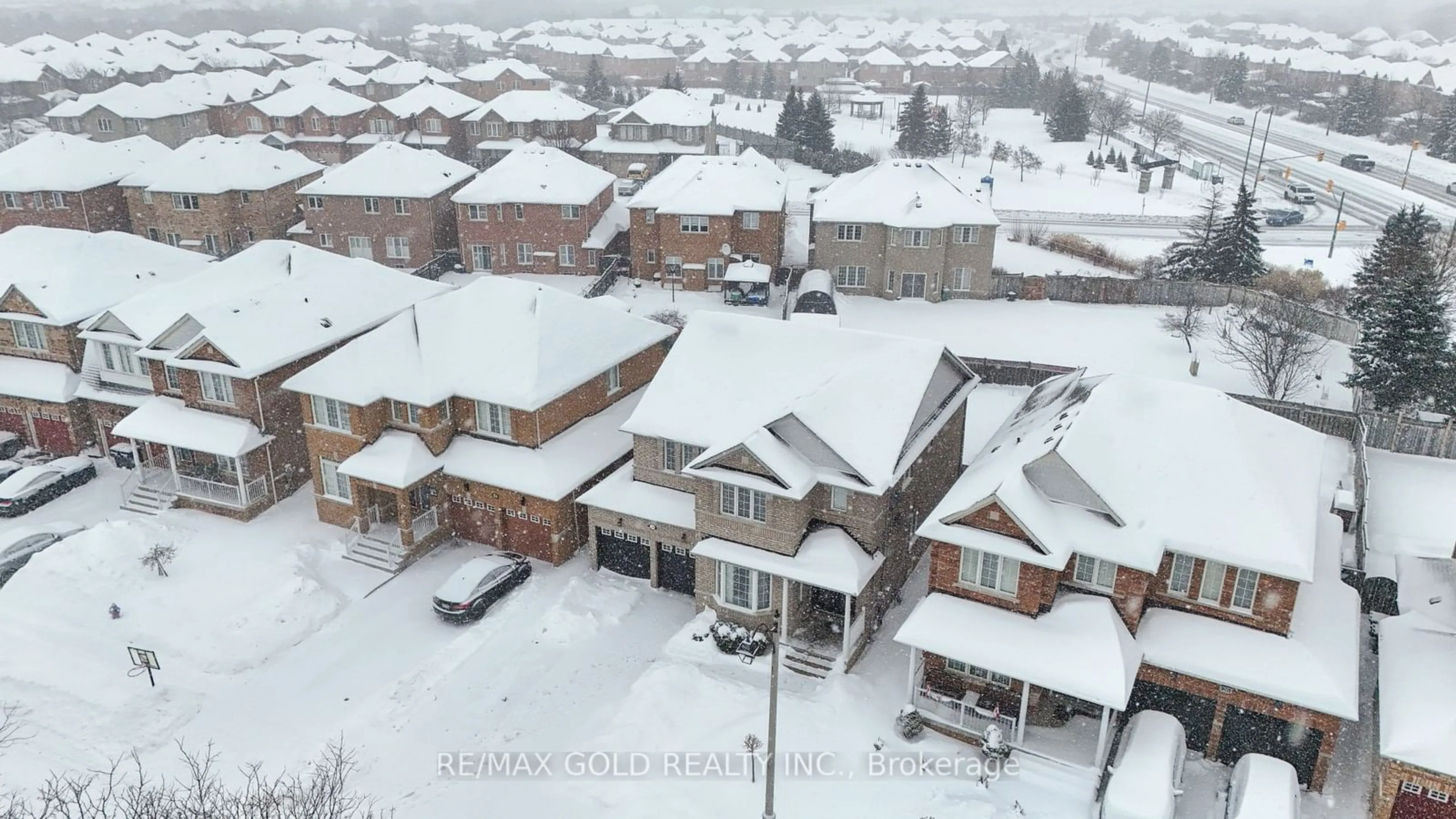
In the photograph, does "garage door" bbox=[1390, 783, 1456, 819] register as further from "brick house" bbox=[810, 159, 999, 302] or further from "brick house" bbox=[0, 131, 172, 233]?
"brick house" bbox=[0, 131, 172, 233]

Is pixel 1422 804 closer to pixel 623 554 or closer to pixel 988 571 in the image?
pixel 988 571

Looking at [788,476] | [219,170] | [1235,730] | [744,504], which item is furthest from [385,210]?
[1235,730]

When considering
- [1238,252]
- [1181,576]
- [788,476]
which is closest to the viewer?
[1181,576]

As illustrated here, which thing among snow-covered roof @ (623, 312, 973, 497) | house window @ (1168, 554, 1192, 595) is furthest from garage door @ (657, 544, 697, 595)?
house window @ (1168, 554, 1192, 595)

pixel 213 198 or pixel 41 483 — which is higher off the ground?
pixel 213 198

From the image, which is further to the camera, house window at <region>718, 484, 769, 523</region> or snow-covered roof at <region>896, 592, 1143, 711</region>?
house window at <region>718, 484, 769, 523</region>

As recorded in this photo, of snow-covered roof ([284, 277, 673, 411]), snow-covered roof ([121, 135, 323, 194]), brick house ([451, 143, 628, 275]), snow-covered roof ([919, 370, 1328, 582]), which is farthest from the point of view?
snow-covered roof ([121, 135, 323, 194])
